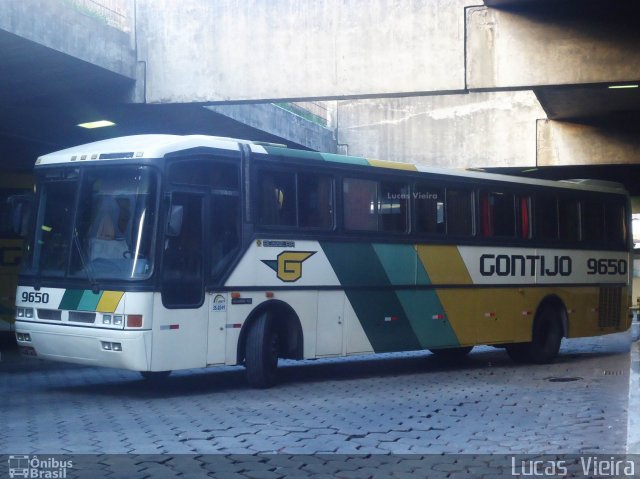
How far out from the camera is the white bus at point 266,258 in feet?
37.3

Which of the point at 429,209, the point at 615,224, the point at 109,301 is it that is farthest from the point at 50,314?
the point at 615,224

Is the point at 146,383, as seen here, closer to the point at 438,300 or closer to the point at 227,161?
the point at 227,161

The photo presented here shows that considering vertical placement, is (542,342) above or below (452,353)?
above

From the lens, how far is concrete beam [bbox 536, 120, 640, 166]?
23392 millimetres

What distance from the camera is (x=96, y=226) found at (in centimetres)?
1155

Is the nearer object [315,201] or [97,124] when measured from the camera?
[315,201]

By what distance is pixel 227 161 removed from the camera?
12305mm

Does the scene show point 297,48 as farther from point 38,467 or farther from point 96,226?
point 38,467

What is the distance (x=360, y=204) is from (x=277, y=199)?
5.37ft

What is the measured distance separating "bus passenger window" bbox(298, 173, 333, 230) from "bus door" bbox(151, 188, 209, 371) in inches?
67.6

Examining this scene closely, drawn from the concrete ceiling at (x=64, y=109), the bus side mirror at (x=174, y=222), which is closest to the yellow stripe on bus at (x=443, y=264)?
the bus side mirror at (x=174, y=222)

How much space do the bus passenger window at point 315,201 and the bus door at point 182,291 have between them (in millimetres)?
1717

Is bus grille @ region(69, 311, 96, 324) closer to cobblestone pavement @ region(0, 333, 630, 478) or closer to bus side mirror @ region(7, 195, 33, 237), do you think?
cobblestone pavement @ region(0, 333, 630, 478)

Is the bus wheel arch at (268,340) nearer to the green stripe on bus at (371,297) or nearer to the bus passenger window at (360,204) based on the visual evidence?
the green stripe on bus at (371,297)
